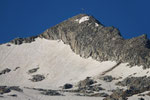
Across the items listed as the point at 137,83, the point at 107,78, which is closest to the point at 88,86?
the point at 107,78

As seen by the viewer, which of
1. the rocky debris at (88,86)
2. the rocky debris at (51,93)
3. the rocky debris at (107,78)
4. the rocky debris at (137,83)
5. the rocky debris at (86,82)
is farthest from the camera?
the rocky debris at (107,78)

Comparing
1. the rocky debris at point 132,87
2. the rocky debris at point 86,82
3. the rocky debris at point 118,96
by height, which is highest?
the rocky debris at point 86,82

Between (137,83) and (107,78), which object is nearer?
(137,83)

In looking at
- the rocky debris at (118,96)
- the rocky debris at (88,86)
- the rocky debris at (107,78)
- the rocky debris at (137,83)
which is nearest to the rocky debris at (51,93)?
the rocky debris at (88,86)

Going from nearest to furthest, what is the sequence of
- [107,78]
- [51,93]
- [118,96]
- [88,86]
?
[118,96]
[51,93]
[88,86]
[107,78]

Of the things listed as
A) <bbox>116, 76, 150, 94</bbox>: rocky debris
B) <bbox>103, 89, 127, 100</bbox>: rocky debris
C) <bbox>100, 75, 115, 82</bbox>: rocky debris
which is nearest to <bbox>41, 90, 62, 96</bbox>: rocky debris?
<bbox>100, 75, 115, 82</bbox>: rocky debris

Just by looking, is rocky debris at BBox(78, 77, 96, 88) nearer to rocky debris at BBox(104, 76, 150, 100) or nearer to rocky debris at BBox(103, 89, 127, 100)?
rocky debris at BBox(104, 76, 150, 100)

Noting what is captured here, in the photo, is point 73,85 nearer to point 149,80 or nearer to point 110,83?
point 110,83

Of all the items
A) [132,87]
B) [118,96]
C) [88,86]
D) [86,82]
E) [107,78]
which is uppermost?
[107,78]

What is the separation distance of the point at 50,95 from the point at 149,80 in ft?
121

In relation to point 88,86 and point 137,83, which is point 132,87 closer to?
point 137,83

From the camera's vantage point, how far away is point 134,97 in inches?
6093

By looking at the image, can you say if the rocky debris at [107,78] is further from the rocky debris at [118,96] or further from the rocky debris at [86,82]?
the rocky debris at [118,96]

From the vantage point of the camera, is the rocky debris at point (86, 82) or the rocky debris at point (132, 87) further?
the rocky debris at point (86, 82)
